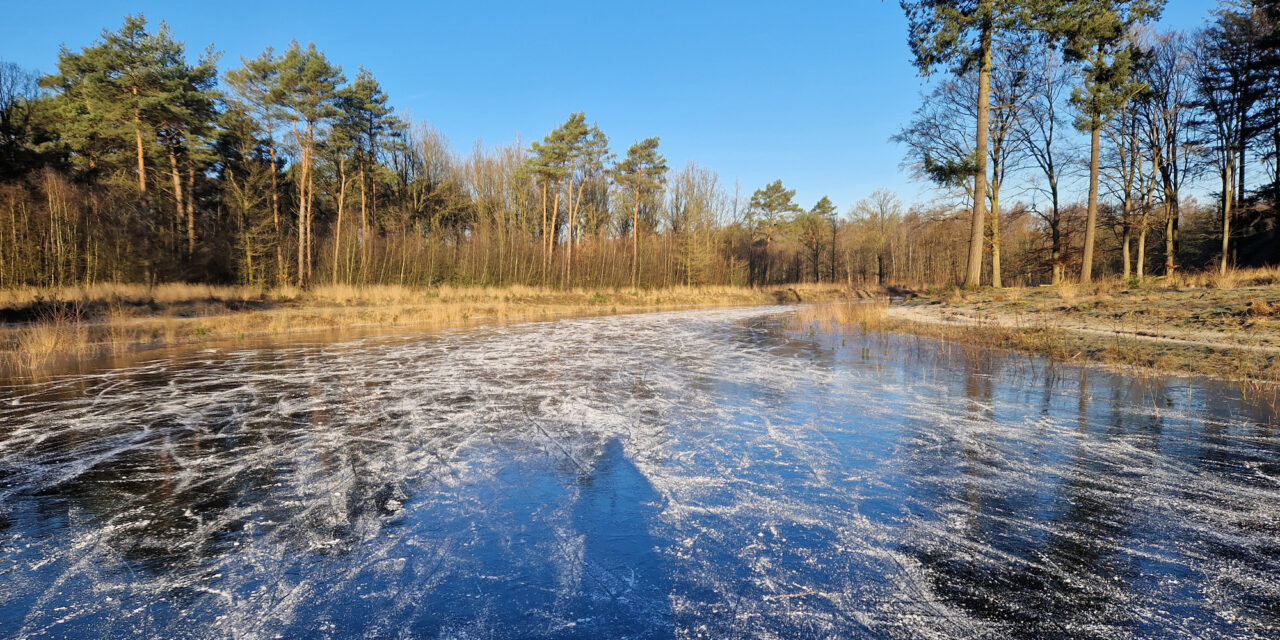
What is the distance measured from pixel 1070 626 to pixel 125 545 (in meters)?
4.06

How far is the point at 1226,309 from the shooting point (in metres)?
7.92

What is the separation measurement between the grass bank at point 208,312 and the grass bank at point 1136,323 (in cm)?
1344

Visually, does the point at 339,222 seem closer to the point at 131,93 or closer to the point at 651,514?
the point at 131,93

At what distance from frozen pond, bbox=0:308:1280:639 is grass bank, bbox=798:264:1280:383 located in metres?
1.41

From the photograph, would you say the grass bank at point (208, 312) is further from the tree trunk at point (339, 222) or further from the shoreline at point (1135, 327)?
the shoreline at point (1135, 327)

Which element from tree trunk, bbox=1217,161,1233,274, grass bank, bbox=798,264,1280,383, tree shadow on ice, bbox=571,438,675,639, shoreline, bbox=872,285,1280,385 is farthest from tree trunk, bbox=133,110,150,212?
tree trunk, bbox=1217,161,1233,274

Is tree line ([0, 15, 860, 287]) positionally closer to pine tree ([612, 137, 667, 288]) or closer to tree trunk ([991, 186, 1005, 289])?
pine tree ([612, 137, 667, 288])

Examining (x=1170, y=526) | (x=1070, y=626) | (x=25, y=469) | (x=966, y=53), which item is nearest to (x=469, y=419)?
(x=25, y=469)

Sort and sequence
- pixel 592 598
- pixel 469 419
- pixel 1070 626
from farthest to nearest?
pixel 469 419 < pixel 592 598 < pixel 1070 626

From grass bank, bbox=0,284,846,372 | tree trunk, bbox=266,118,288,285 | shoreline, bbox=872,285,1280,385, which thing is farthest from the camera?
tree trunk, bbox=266,118,288,285

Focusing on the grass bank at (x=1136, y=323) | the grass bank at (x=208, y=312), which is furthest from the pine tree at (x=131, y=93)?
the grass bank at (x=1136, y=323)

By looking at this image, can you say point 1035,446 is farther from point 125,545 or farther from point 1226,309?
point 1226,309

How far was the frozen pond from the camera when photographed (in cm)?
197

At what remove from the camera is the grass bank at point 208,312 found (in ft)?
32.8
